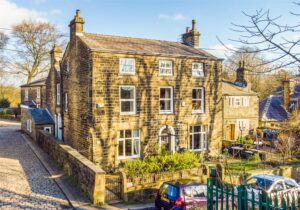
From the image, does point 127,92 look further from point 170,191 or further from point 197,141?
point 170,191

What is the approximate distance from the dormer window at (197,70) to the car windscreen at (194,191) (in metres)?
11.5

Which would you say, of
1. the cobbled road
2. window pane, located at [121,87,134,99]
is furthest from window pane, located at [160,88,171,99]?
the cobbled road

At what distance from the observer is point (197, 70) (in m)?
21.2

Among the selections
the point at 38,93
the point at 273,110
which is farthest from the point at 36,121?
the point at 273,110

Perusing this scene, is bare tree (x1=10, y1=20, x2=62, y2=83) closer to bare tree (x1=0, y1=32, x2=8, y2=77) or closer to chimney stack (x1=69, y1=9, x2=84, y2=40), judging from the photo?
bare tree (x1=0, y1=32, x2=8, y2=77)

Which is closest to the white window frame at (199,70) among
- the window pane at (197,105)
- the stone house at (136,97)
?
→ the stone house at (136,97)

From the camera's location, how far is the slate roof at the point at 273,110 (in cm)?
3203

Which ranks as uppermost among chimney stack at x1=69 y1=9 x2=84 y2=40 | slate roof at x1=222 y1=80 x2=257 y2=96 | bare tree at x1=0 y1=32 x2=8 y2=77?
bare tree at x1=0 y1=32 x2=8 y2=77

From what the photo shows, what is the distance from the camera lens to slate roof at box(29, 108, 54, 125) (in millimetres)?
27258

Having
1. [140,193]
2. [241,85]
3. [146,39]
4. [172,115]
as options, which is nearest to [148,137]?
[172,115]

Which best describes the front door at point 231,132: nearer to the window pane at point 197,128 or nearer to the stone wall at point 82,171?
the window pane at point 197,128

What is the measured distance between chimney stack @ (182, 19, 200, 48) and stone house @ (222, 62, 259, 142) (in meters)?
6.39

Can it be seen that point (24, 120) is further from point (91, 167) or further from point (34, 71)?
point (91, 167)

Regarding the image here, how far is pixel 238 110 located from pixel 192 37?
955 centimetres
